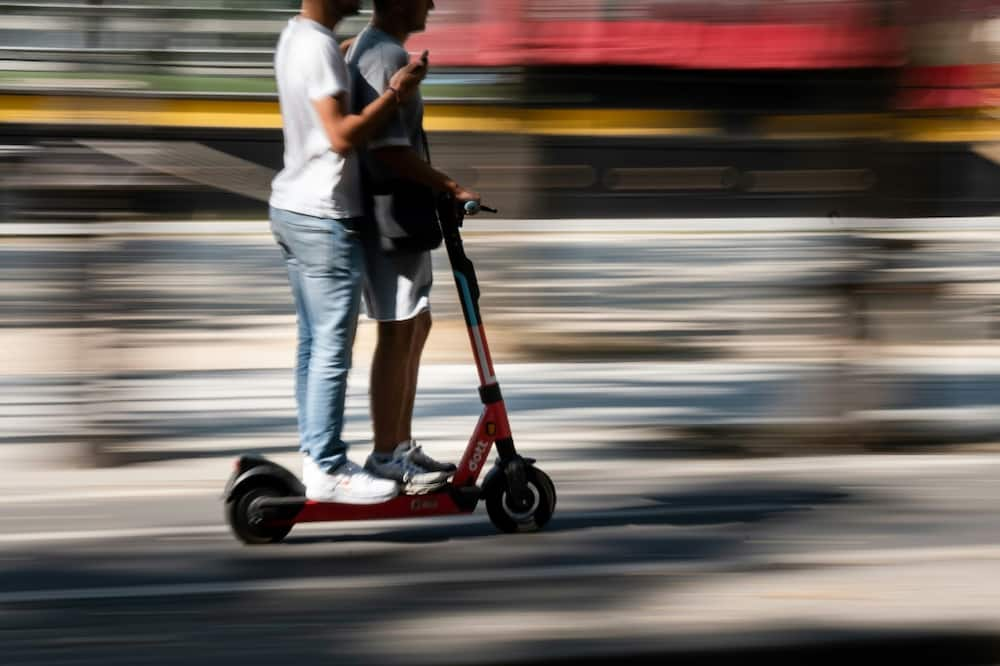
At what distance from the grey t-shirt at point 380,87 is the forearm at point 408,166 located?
0.02m

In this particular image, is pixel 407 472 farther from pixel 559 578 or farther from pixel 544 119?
pixel 544 119

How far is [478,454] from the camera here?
4715 mm

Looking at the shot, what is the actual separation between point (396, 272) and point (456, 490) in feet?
2.33

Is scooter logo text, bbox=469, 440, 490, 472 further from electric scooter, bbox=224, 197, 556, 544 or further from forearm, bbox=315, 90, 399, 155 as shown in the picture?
forearm, bbox=315, 90, 399, 155

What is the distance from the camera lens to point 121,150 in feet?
19.1

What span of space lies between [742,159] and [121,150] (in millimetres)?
4670

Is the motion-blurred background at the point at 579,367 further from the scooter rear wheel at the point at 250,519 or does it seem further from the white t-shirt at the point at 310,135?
the white t-shirt at the point at 310,135

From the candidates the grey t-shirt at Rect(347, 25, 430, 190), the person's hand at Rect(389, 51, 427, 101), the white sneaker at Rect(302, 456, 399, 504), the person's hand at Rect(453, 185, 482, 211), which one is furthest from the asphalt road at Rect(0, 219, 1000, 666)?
the person's hand at Rect(389, 51, 427, 101)

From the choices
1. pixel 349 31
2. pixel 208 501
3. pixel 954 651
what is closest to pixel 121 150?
pixel 208 501

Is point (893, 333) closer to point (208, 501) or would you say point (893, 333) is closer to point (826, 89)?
point (826, 89)

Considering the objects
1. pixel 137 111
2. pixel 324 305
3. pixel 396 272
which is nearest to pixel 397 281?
pixel 396 272

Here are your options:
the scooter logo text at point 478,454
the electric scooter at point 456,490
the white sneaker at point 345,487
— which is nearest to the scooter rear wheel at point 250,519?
the electric scooter at point 456,490

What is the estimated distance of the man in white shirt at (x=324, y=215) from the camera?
4348 millimetres

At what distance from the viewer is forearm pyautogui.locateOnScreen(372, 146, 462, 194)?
4.48m
